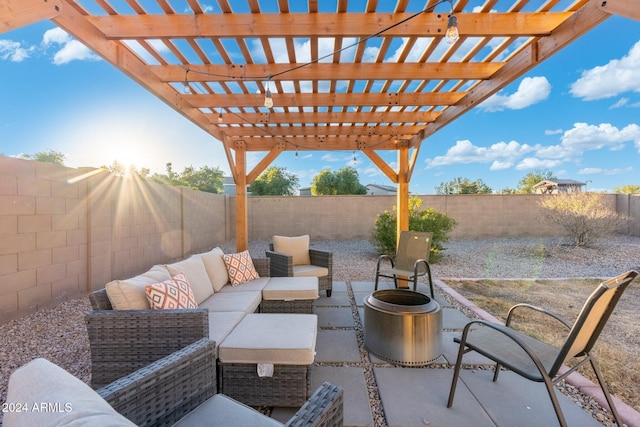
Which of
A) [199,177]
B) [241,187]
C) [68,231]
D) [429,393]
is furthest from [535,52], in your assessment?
[199,177]

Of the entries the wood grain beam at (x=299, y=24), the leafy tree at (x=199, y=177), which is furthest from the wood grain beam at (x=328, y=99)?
the leafy tree at (x=199, y=177)

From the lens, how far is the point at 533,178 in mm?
23781

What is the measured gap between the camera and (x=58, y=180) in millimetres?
3240

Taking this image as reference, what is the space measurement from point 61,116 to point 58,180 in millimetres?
7255

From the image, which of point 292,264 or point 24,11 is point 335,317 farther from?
point 24,11

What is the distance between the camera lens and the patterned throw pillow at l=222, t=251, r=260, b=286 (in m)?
3.01

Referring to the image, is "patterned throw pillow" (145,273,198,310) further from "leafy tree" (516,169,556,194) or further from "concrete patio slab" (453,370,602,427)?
"leafy tree" (516,169,556,194)

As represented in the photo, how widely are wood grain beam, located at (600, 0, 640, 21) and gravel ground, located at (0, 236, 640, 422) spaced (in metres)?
4.00

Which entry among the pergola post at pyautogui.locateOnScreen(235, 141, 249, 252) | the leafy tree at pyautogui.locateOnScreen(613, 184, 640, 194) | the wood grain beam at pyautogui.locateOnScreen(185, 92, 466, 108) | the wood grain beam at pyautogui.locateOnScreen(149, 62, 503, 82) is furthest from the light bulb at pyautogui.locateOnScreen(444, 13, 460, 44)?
the leafy tree at pyautogui.locateOnScreen(613, 184, 640, 194)

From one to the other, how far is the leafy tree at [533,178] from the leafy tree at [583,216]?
60.2 ft

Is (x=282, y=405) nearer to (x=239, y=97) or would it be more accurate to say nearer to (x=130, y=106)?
(x=239, y=97)

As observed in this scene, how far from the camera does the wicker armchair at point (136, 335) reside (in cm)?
166

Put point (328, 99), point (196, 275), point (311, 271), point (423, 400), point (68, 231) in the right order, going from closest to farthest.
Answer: point (423, 400), point (196, 275), point (68, 231), point (328, 99), point (311, 271)

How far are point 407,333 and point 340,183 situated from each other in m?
16.9
